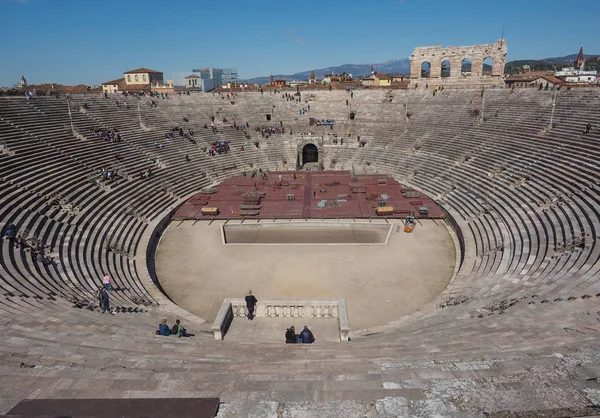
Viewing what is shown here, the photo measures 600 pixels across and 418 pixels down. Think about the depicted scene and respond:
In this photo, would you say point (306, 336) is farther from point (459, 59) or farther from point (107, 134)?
point (459, 59)

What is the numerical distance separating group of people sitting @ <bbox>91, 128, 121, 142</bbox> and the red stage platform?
31.8ft

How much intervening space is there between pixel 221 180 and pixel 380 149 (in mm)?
17256

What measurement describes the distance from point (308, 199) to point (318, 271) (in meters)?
12.1

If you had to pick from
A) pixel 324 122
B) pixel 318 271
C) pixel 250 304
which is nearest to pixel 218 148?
pixel 324 122

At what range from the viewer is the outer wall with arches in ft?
146

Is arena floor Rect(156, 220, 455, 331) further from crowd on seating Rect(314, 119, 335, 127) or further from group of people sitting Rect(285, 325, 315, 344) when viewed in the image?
crowd on seating Rect(314, 119, 335, 127)

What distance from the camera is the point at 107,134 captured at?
35062 millimetres

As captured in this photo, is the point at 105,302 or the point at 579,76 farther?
the point at 579,76

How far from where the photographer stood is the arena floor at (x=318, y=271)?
1781 cm

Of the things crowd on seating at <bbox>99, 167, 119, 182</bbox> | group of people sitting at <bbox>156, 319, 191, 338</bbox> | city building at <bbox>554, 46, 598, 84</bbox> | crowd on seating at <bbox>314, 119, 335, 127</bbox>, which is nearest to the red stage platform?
crowd on seating at <bbox>99, 167, 119, 182</bbox>

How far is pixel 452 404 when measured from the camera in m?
6.26

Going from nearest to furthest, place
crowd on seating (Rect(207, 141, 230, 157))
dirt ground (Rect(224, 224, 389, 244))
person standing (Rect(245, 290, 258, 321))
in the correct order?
person standing (Rect(245, 290, 258, 321)) → dirt ground (Rect(224, 224, 389, 244)) → crowd on seating (Rect(207, 141, 230, 157))

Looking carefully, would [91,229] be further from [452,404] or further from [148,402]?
[452,404]

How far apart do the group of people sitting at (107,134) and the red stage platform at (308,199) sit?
9.70 metres
